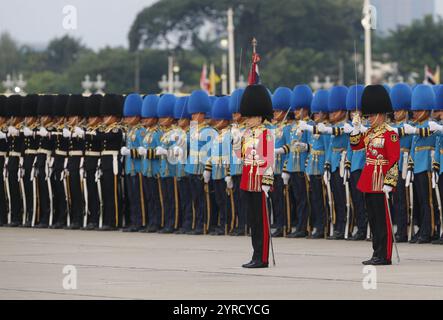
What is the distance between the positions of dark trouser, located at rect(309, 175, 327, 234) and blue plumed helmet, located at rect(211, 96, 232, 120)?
1575 millimetres

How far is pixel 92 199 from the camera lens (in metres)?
21.0

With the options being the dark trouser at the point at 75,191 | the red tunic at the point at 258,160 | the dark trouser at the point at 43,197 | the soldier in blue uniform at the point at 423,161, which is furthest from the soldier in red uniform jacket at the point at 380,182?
the dark trouser at the point at 43,197

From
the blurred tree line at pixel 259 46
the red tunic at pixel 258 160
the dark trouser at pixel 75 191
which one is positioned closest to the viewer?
the red tunic at pixel 258 160

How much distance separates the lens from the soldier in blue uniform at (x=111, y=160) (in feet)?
67.6

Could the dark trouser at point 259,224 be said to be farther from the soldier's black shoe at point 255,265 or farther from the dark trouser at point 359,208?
the dark trouser at point 359,208

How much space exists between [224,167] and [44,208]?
3342 mm

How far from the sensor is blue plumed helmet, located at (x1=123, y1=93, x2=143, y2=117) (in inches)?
808

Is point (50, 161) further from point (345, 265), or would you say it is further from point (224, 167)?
point (345, 265)

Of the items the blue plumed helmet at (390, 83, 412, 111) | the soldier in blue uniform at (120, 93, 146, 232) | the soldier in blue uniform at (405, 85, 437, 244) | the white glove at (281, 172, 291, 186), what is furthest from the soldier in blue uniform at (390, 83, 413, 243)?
the soldier in blue uniform at (120, 93, 146, 232)

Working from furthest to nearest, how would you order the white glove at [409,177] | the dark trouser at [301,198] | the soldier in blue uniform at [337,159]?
the dark trouser at [301,198]
the soldier in blue uniform at [337,159]
the white glove at [409,177]

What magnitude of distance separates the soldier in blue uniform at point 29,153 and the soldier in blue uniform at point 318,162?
445 centimetres

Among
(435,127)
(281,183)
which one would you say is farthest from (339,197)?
(435,127)

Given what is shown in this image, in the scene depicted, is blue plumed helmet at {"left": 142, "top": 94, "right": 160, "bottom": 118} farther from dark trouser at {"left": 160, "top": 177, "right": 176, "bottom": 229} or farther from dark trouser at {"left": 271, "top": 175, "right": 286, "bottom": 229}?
dark trouser at {"left": 271, "top": 175, "right": 286, "bottom": 229}

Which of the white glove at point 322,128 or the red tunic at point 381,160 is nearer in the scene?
the red tunic at point 381,160
